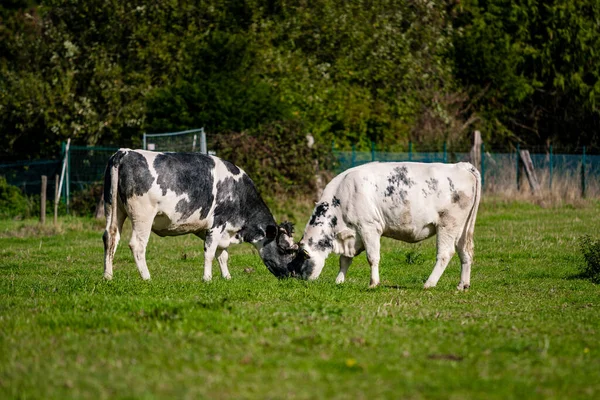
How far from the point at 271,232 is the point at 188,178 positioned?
5.21ft

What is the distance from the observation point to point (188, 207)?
43.9 ft

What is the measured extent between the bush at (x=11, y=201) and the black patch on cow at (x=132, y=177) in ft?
47.4

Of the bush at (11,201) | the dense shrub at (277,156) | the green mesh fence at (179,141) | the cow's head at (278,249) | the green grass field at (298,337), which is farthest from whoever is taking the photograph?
the bush at (11,201)

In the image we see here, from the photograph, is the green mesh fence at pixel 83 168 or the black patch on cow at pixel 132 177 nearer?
the black patch on cow at pixel 132 177

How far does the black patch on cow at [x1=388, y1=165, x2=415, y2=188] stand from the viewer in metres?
12.2

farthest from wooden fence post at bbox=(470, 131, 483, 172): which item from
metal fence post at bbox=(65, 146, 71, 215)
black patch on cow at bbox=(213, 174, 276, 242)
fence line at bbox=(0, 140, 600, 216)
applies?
black patch on cow at bbox=(213, 174, 276, 242)

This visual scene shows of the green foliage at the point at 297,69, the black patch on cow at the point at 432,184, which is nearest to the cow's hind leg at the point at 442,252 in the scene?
the black patch on cow at the point at 432,184

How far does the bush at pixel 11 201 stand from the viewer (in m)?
26.6

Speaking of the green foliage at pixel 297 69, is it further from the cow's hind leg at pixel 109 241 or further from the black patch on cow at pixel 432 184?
the black patch on cow at pixel 432 184

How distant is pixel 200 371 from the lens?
6422 mm

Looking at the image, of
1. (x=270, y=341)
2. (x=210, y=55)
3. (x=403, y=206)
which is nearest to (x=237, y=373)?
(x=270, y=341)

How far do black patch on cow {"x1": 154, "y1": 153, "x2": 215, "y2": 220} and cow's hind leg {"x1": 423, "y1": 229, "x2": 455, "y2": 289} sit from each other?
11.9ft

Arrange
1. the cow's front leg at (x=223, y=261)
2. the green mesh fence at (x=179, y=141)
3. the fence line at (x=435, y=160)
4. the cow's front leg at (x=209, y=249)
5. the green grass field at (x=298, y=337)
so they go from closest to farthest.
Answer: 1. the green grass field at (x=298, y=337)
2. the cow's front leg at (x=209, y=249)
3. the cow's front leg at (x=223, y=261)
4. the green mesh fence at (x=179, y=141)
5. the fence line at (x=435, y=160)

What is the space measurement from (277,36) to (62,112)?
8.45 metres
